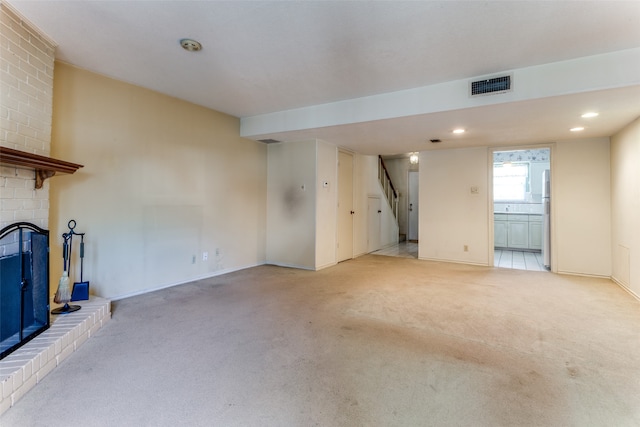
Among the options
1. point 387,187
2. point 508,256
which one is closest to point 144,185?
point 387,187

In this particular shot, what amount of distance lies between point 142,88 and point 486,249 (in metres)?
5.75

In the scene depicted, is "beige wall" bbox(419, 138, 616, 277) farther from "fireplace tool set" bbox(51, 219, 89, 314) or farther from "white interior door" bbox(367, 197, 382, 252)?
"fireplace tool set" bbox(51, 219, 89, 314)

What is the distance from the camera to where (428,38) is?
234 centimetres

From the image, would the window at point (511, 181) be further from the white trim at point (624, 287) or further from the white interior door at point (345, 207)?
the white interior door at point (345, 207)

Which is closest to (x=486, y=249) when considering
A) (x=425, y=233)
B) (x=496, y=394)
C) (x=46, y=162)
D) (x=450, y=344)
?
(x=425, y=233)

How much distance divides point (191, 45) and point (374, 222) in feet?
16.7

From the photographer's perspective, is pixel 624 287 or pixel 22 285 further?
pixel 624 287

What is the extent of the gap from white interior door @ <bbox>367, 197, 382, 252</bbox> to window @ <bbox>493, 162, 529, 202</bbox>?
2875 millimetres

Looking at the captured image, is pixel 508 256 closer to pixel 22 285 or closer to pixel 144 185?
pixel 144 185

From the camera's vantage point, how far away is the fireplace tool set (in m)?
2.46

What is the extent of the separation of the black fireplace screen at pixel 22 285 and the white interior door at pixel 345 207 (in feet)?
13.3

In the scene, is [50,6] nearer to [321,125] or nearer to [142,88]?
[142,88]

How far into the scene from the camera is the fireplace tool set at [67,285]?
2455 mm

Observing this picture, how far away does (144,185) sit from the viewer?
11.5 feet
